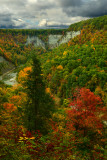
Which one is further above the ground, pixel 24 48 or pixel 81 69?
pixel 24 48

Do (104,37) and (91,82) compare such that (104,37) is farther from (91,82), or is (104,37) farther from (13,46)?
(13,46)

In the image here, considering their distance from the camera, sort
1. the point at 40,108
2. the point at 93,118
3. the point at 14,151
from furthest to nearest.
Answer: the point at 40,108 < the point at 93,118 < the point at 14,151

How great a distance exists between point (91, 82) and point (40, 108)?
95.7 feet

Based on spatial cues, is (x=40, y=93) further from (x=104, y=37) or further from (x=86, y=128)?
(x=104, y=37)

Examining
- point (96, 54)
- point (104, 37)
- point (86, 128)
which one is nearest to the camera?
point (86, 128)

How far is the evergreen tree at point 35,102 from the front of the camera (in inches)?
562

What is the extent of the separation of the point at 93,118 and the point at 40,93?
6770 mm

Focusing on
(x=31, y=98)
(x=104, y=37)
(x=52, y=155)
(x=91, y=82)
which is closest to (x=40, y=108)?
(x=31, y=98)

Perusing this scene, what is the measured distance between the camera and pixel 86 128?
1386 centimetres

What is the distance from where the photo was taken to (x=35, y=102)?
14.8 metres

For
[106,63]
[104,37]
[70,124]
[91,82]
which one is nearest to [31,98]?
[70,124]

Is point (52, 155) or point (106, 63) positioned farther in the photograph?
point (106, 63)

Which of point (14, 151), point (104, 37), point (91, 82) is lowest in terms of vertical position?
point (91, 82)

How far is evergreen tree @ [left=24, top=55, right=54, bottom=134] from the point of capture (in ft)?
46.8
